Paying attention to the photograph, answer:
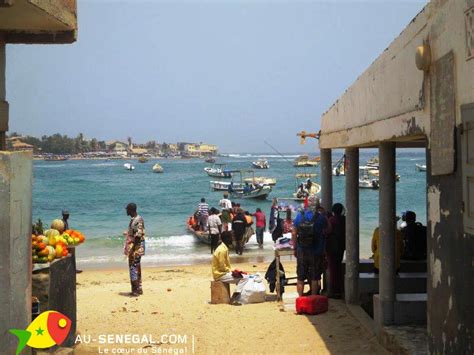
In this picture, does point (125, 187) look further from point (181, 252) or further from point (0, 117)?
point (0, 117)

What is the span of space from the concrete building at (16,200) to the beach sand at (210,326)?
189 cm

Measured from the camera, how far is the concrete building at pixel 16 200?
197 inches

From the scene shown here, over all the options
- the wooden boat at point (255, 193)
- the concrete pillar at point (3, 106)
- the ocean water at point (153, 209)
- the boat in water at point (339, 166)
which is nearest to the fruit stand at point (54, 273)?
the concrete pillar at point (3, 106)

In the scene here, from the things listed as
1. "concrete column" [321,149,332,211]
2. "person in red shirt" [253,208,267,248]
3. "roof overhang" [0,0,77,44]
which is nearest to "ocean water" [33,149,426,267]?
"person in red shirt" [253,208,267,248]


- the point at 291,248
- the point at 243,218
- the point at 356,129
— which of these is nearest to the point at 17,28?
the point at 356,129

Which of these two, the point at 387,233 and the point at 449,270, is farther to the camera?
the point at 387,233

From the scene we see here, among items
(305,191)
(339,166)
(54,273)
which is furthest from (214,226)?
(339,166)

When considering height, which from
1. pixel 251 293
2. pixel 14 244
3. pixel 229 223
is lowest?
pixel 251 293

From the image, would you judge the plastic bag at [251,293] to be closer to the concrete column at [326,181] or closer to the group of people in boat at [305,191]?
the concrete column at [326,181]

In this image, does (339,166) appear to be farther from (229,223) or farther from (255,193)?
(229,223)

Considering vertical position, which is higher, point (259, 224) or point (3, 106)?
point (3, 106)

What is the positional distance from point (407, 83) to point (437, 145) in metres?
1.10

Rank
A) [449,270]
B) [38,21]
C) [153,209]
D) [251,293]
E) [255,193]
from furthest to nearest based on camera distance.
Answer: [153,209] → [255,193] → [251,293] → [38,21] → [449,270]

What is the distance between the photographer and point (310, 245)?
9.01 meters
